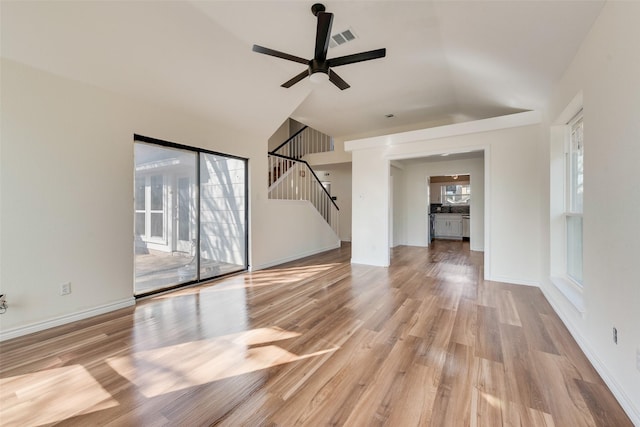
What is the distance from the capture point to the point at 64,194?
2938 millimetres

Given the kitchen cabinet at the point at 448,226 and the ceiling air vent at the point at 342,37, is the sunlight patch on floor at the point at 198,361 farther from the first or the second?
the kitchen cabinet at the point at 448,226

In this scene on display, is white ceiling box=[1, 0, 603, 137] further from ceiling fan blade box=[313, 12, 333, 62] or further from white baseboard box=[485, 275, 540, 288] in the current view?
white baseboard box=[485, 275, 540, 288]

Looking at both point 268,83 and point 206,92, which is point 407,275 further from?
point 206,92

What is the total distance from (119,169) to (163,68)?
55.7 inches

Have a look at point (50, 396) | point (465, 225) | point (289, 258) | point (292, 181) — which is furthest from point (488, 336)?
point (465, 225)

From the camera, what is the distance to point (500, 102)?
4746mm

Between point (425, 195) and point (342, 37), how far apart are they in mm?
5845

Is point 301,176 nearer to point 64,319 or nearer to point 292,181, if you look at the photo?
point 292,181

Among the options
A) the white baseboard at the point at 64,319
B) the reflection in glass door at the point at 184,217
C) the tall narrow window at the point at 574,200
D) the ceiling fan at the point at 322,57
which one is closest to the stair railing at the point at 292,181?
the reflection in glass door at the point at 184,217

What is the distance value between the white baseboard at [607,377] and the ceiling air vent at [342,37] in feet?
13.3

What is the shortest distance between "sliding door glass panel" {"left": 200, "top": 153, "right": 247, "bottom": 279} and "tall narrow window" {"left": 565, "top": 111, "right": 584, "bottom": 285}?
502 centimetres

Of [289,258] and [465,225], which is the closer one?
[289,258]

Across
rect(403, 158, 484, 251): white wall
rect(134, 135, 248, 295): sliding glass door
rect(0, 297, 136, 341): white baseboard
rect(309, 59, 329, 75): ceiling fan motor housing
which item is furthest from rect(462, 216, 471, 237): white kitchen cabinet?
rect(0, 297, 136, 341): white baseboard

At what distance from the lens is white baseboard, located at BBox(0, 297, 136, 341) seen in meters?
2.62
